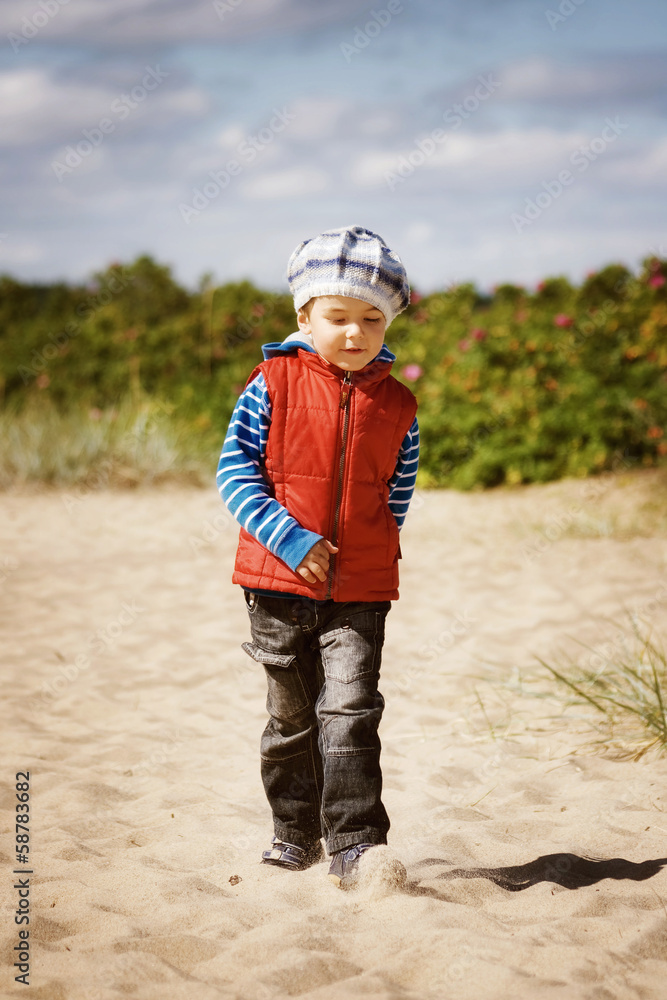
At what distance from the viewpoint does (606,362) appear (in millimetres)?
8734

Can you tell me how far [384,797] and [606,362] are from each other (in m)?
6.51

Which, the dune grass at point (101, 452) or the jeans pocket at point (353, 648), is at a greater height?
the dune grass at point (101, 452)

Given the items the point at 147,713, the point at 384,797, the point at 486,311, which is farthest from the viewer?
the point at 486,311

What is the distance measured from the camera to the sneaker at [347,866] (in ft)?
7.75

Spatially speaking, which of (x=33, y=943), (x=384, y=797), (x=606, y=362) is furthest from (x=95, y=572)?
(x=606, y=362)

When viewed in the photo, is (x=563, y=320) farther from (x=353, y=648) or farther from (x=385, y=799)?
(x=353, y=648)

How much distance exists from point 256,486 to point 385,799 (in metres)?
1.43

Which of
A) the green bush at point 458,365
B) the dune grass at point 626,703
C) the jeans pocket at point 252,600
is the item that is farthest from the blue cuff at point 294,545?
the green bush at point 458,365

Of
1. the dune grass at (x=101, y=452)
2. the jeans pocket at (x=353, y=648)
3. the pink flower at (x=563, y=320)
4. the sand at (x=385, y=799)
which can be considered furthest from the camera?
the dune grass at (x=101, y=452)

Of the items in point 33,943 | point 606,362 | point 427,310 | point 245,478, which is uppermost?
point 427,310

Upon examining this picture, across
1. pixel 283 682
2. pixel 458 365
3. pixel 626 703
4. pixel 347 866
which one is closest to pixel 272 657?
pixel 283 682

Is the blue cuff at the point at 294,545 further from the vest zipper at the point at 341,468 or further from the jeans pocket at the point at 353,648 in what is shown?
the jeans pocket at the point at 353,648

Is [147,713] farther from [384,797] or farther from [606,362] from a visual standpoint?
[606,362]

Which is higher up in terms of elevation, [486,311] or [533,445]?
[486,311]
